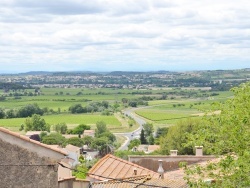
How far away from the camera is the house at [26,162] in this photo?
1419 centimetres

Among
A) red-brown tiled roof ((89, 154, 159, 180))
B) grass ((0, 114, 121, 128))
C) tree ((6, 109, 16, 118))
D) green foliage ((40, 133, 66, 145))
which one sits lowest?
grass ((0, 114, 121, 128))

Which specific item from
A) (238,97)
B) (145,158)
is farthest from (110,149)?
(238,97)

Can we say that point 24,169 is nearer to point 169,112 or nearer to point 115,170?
point 115,170

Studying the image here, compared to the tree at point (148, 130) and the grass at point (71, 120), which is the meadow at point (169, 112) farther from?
the tree at point (148, 130)

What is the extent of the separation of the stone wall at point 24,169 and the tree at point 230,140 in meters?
4.33

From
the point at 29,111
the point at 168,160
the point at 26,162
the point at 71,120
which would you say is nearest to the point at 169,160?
the point at 168,160

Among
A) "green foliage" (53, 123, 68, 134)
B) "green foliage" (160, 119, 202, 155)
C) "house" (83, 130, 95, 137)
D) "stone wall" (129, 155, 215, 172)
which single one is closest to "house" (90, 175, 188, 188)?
"stone wall" (129, 155, 215, 172)

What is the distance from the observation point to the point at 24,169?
14.2 metres

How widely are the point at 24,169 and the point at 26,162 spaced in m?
0.19

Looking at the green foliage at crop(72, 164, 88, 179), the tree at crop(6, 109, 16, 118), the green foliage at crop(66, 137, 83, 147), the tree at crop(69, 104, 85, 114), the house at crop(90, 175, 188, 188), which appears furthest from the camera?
the tree at crop(69, 104, 85, 114)

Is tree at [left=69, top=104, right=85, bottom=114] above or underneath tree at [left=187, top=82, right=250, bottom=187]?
underneath

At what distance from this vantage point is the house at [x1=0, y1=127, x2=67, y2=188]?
14.2 meters

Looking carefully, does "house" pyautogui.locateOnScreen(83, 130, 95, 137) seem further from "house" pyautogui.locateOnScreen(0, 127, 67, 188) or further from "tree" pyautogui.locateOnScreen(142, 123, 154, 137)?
"house" pyautogui.locateOnScreen(0, 127, 67, 188)

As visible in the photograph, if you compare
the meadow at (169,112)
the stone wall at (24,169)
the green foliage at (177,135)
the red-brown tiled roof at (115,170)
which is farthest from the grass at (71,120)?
the stone wall at (24,169)
